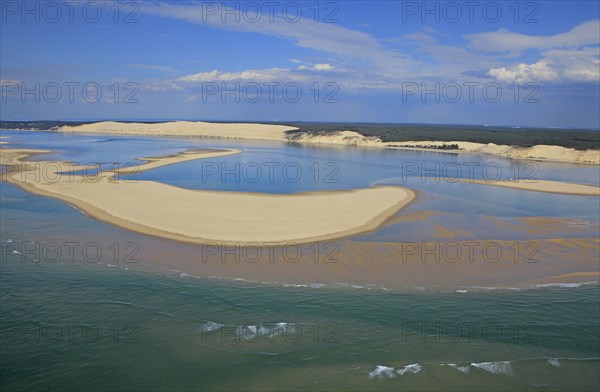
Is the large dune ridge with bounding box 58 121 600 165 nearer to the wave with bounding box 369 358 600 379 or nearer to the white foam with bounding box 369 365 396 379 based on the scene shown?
the wave with bounding box 369 358 600 379

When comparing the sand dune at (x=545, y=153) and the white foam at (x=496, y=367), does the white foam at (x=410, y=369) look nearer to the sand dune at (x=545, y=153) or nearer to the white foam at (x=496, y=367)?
the white foam at (x=496, y=367)

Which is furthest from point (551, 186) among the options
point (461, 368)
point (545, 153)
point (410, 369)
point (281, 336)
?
point (281, 336)

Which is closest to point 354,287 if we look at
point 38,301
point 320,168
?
point 38,301

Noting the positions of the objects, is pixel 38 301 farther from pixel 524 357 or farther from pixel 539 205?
pixel 539 205

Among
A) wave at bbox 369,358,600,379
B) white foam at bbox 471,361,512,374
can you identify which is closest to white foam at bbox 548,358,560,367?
wave at bbox 369,358,600,379

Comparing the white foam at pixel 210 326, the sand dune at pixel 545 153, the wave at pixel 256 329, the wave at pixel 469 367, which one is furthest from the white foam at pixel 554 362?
the sand dune at pixel 545 153

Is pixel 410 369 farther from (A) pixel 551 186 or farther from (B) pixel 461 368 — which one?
(A) pixel 551 186
